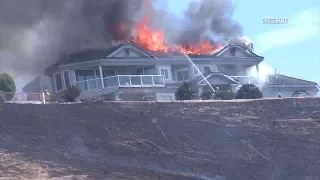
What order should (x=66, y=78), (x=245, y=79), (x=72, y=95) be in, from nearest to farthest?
1. (x=72, y=95)
2. (x=66, y=78)
3. (x=245, y=79)

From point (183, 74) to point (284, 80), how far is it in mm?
9559

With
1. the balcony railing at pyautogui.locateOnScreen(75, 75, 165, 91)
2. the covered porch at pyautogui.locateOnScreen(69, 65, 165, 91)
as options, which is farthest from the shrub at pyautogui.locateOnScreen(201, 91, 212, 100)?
the covered porch at pyautogui.locateOnScreen(69, 65, 165, 91)

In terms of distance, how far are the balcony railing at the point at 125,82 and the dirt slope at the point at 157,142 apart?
13189 millimetres

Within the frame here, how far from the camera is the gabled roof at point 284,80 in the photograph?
66363 mm

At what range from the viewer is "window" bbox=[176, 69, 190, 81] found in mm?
63406

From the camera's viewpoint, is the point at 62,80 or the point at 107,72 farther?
the point at 62,80

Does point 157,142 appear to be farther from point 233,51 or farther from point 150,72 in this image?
point 233,51

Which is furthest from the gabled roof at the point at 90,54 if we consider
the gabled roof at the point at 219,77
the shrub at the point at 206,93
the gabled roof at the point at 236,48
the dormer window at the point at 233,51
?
the dormer window at the point at 233,51

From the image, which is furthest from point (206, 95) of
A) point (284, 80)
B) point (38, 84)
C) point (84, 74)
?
point (38, 84)

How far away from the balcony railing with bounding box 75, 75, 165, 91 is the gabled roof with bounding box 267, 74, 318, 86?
35.0 ft

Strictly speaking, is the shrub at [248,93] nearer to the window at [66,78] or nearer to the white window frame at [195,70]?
the white window frame at [195,70]

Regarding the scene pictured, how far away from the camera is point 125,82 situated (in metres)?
57.8

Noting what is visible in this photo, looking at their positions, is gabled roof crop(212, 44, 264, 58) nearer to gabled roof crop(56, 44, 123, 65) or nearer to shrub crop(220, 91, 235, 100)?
gabled roof crop(56, 44, 123, 65)

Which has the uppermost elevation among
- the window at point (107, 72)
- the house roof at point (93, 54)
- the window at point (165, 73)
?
the house roof at point (93, 54)
